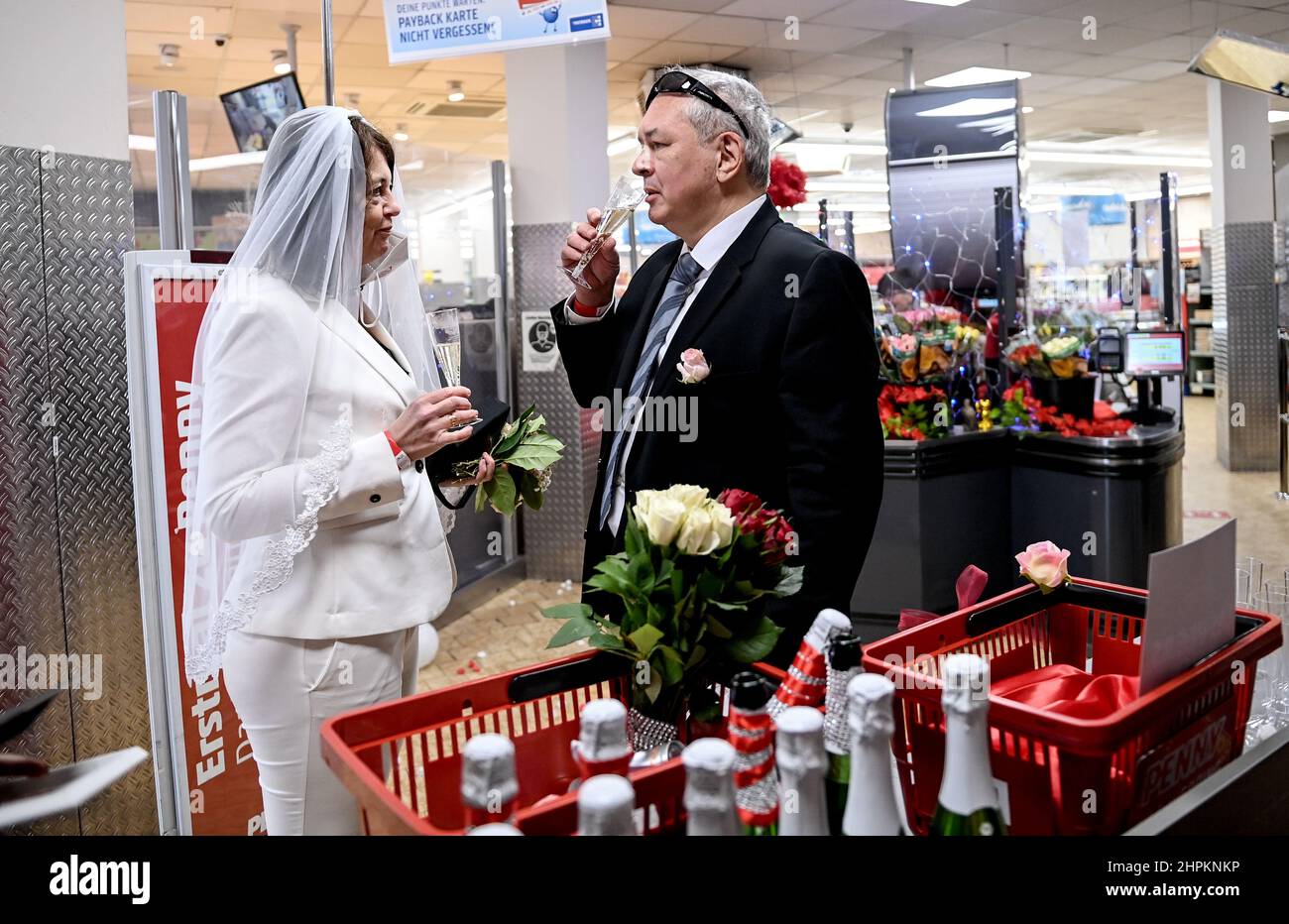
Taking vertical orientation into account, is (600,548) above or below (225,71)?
A: below

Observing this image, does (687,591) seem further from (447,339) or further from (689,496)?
(447,339)

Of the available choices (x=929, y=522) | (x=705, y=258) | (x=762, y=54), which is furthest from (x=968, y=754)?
(x=762, y=54)

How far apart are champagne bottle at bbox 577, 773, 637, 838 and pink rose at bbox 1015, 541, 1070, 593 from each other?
89 cm

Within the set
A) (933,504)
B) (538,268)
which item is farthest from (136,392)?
(538,268)

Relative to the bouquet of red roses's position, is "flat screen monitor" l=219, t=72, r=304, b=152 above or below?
above

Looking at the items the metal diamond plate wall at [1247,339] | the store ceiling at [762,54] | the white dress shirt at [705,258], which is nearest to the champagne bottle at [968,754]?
the white dress shirt at [705,258]

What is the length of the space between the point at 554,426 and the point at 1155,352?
3.43 meters

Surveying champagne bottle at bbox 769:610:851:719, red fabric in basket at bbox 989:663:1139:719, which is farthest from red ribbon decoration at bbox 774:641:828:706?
red fabric in basket at bbox 989:663:1139:719

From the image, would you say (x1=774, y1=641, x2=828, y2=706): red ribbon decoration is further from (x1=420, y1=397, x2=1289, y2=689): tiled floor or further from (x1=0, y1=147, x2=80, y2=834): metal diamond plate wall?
(x1=0, y1=147, x2=80, y2=834): metal diamond plate wall

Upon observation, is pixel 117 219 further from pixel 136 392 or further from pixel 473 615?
pixel 473 615

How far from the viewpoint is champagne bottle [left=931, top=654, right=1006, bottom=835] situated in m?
0.86

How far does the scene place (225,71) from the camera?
9023 millimetres

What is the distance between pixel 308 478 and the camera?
170 cm

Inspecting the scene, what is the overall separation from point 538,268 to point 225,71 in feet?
14.5
